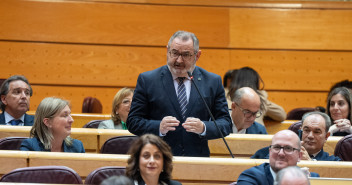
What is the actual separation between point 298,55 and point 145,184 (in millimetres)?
3647

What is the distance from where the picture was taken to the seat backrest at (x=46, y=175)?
7.83 ft

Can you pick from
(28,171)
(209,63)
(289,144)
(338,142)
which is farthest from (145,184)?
(209,63)

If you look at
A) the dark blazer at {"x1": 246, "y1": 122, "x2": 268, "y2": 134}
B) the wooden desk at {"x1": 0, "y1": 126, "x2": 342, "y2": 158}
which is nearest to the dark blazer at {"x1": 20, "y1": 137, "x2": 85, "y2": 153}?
the wooden desk at {"x1": 0, "y1": 126, "x2": 342, "y2": 158}

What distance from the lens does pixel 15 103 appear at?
3836mm

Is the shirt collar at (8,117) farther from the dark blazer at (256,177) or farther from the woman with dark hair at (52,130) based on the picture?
the dark blazer at (256,177)

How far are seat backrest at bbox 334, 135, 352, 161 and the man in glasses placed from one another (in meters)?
0.59

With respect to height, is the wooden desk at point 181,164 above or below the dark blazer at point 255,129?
below

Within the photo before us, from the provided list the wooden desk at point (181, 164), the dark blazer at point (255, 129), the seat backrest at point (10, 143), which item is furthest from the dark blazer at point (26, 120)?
→ the dark blazer at point (255, 129)

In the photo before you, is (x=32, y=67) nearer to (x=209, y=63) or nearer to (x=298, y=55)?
(x=209, y=63)

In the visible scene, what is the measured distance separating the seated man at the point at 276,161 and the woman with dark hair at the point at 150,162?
1.10ft

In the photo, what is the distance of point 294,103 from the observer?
18.8 ft

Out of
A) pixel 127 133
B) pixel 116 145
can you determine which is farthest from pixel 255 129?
pixel 116 145

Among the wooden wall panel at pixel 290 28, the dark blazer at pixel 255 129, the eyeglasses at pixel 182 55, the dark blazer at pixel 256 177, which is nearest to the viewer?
the dark blazer at pixel 256 177

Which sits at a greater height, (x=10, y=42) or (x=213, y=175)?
(x=10, y=42)
